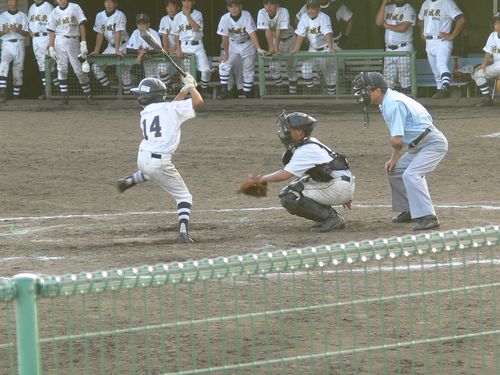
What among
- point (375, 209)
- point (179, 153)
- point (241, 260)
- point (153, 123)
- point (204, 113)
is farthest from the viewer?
point (204, 113)

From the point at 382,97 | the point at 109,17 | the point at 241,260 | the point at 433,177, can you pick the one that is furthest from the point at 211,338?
the point at 109,17

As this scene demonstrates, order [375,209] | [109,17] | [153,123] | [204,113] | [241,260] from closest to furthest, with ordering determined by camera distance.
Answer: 1. [241,260]
2. [153,123]
3. [375,209]
4. [204,113]
5. [109,17]

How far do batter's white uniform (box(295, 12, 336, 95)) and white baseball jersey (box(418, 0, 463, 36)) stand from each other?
1.58 meters

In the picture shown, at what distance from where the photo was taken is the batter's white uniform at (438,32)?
60.7 feet

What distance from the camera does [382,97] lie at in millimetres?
9547

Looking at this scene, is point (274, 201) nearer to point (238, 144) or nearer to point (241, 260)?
point (238, 144)

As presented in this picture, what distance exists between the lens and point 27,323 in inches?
152

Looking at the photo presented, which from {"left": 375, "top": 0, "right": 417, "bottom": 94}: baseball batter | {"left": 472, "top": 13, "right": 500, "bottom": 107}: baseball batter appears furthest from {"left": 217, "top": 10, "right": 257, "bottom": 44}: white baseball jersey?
{"left": 472, "top": 13, "right": 500, "bottom": 107}: baseball batter

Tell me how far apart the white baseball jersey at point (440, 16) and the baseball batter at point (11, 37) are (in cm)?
684

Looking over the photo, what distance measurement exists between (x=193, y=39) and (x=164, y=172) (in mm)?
10528

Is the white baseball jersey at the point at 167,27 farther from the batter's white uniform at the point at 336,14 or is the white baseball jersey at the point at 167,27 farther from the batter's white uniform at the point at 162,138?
the batter's white uniform at the point at 162,138

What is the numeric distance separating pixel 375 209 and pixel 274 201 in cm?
123

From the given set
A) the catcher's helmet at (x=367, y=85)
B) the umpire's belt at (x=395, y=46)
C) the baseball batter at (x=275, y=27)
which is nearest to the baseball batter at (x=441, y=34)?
the umpire's belt at (x=395, y=46)

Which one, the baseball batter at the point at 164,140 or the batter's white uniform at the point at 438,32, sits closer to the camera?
the baseball batter at the point at 164,140
